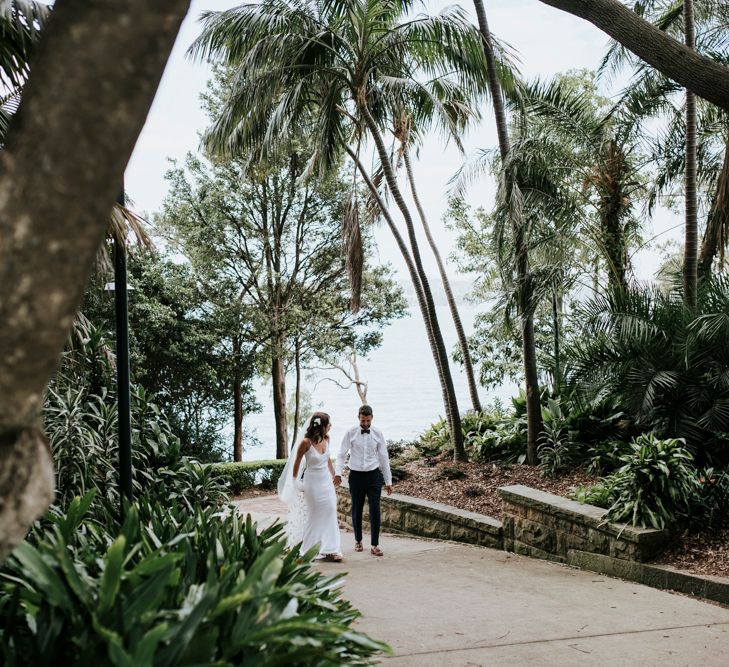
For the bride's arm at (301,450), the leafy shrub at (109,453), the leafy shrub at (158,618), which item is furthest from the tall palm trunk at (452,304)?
the leafy shrub at (158,618)

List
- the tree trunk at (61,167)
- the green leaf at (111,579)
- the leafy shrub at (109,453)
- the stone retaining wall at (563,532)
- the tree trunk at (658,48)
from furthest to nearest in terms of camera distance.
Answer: the stone retaining wall at (563,532) < the leafy shrub at (109,453) < the tree trunk at (658,48) < the green leaf at (111,579) < the tree trunk at (61,167)

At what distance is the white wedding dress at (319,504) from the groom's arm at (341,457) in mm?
165

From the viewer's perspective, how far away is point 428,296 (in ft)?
44.7

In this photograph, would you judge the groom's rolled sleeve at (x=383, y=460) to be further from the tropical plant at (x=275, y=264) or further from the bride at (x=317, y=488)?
the tropical plant at (x=275, y=264)

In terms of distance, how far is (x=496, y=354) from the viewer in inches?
893

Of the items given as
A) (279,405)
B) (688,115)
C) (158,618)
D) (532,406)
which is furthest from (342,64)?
(279,405)

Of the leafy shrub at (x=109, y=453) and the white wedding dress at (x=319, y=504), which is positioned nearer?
the leafy shrub at (x=109, y=453)

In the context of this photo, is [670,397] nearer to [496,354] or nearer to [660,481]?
[660,481]

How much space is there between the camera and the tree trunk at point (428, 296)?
13359 millimetres

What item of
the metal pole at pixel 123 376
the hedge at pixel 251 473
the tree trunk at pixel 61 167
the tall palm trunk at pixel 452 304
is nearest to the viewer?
the tree trunk at pixel 61 167

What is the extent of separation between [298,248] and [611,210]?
13.1 meters

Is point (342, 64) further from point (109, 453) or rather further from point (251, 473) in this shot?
point (251, 473)

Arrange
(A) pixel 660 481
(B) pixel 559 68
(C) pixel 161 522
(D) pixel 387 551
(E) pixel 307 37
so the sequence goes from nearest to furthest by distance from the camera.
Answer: (C) pixel 161 522 → (A) pixel 660 481 → (D) pixel 387 551 → (E) pixel 307 37 → (B) pixel 559 68

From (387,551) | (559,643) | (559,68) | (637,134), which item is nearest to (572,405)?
(387,551)
